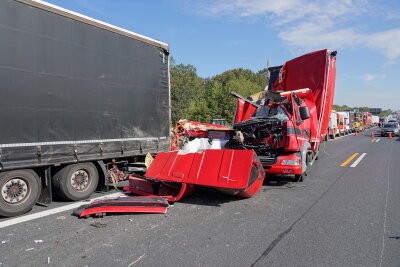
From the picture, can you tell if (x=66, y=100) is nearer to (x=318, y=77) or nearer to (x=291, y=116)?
(x=291, y=116)

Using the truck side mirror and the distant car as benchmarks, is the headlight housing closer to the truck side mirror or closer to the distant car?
the truck side mirror

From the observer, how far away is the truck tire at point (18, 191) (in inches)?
208

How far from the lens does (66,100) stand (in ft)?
19.7

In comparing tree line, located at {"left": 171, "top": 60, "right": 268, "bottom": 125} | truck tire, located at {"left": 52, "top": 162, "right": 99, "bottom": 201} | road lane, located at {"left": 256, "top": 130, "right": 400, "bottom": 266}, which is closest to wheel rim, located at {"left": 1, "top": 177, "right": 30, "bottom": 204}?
truck tire, located at {"left": 52, "top": 162, "right": 99, "bottom": 201}

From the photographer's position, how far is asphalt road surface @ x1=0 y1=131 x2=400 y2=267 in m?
3.79

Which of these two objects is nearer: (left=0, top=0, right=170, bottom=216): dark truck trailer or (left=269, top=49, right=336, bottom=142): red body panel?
(left=0, top=0, right=170, bottom=216): dark truck trailer

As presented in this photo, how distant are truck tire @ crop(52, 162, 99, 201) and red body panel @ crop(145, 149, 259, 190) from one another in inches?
47.8

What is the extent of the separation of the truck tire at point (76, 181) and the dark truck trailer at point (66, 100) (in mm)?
20

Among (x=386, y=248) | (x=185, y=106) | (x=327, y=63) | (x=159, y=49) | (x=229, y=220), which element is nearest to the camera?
(x=386, y=248)

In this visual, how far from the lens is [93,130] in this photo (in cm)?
648

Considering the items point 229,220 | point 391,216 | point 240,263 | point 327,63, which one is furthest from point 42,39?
point 327,63

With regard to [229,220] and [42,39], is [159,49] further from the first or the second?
[229,220]

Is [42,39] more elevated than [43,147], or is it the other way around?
[42,39]

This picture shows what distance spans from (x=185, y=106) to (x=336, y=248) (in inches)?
1787
